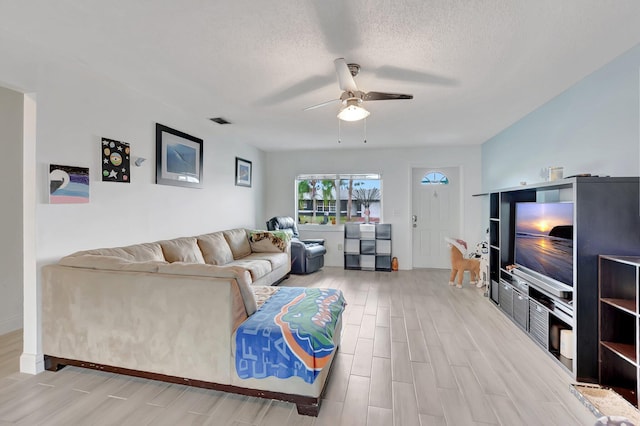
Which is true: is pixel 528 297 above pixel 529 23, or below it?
below

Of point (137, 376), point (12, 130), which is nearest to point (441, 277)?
point (137, 376)

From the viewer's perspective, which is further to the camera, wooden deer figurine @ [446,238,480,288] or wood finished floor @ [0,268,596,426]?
wooden deer figurine @ [446,238,480,288]

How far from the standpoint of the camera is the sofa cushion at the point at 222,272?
1.98 m

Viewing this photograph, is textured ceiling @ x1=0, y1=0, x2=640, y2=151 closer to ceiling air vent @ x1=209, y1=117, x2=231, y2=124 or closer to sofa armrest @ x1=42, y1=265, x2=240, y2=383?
ceiling air vent @ x1=209, y1=117, x2=231, y2=124

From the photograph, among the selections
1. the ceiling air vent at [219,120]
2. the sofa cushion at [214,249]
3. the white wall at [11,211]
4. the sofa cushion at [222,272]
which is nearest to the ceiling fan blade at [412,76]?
the sofa cushion at [222,272]

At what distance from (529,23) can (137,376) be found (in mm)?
3489

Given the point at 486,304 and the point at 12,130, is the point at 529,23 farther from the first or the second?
the point at 12,130

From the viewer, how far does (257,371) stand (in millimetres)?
1861

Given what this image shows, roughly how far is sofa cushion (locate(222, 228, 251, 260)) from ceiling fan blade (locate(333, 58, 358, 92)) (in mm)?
2825

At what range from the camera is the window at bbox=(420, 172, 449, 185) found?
601 centimetres

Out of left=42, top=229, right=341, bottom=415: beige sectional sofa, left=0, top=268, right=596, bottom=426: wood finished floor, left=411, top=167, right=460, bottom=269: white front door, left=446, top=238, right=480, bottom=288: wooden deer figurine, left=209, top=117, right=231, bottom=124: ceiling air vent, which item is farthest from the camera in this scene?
left=411, top=167, right=460, bottom=269: white front door

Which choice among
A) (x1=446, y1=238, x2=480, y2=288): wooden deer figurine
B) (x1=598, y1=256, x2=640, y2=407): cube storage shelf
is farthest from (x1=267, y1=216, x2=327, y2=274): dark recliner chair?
(x1=598, y1=256, x2=640, y2=407): cube storage shelf

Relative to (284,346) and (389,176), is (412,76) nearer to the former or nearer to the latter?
(284,346)

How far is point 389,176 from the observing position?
19.9 feet
